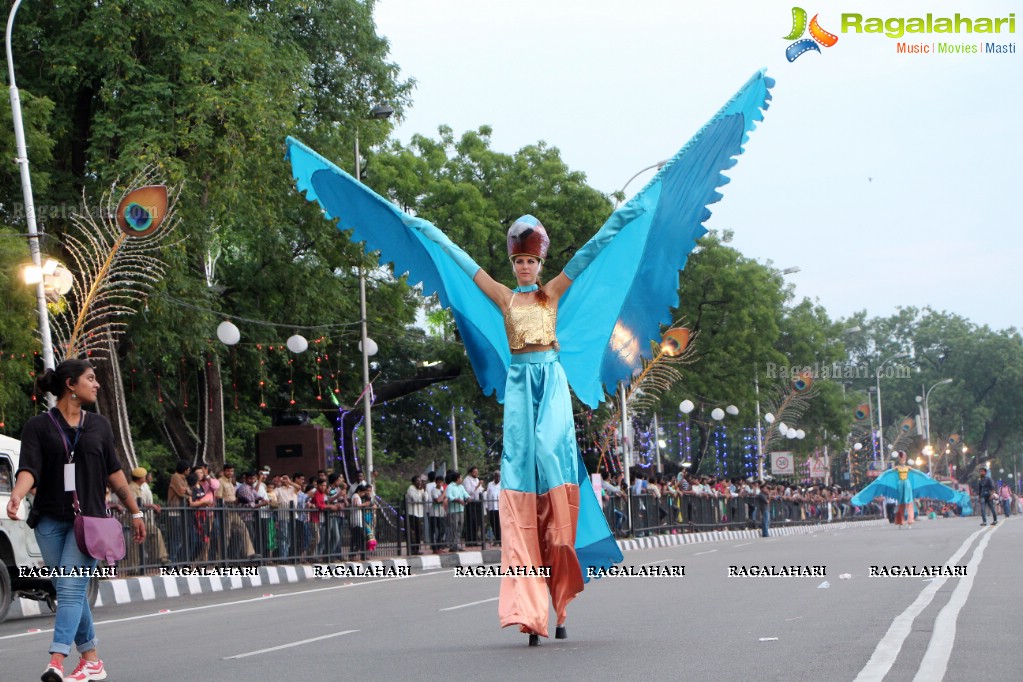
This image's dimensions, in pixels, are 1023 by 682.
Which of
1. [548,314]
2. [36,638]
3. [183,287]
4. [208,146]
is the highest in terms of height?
[208,146]

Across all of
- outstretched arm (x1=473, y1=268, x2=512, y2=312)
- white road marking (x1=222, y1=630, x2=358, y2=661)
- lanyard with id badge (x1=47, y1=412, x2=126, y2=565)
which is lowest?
white road marking (x1=222, y1=630, x2=358, y2=661)

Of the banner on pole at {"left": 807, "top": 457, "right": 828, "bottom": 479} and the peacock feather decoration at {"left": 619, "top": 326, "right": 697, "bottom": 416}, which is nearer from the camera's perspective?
the peacock feather decoration at {"left": 619, "top": 326, "right": 697, "bottom": 416}

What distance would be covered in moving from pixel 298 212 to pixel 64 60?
29.4 ft

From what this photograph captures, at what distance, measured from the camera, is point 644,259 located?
10734 mm

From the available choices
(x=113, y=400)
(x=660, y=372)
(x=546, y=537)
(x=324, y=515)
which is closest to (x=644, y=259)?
(x=546, y=537)

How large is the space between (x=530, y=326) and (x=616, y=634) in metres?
2.08

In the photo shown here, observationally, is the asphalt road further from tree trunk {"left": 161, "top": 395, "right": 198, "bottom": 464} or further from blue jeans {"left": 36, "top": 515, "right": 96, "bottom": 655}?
tree trunk {"left": 161, "top": 395, "right": 198, "bottom": 464}

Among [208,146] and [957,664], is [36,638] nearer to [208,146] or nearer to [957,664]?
[957,664]

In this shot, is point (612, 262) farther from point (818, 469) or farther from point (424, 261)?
point (818, 469)

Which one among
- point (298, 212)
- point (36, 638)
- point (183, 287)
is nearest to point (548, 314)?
point (36, 638)

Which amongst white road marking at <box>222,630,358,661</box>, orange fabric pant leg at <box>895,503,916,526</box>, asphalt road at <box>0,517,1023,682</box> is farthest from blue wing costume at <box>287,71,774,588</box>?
orange fabric pant leg at <box>895,503,916,526</box>

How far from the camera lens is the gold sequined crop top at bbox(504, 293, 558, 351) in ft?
31.6

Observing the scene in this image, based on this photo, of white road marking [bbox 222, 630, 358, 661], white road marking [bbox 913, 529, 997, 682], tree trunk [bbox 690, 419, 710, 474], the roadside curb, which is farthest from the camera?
tree trunk [bbox 690, 419, 710, 474]

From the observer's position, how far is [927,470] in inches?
4026
